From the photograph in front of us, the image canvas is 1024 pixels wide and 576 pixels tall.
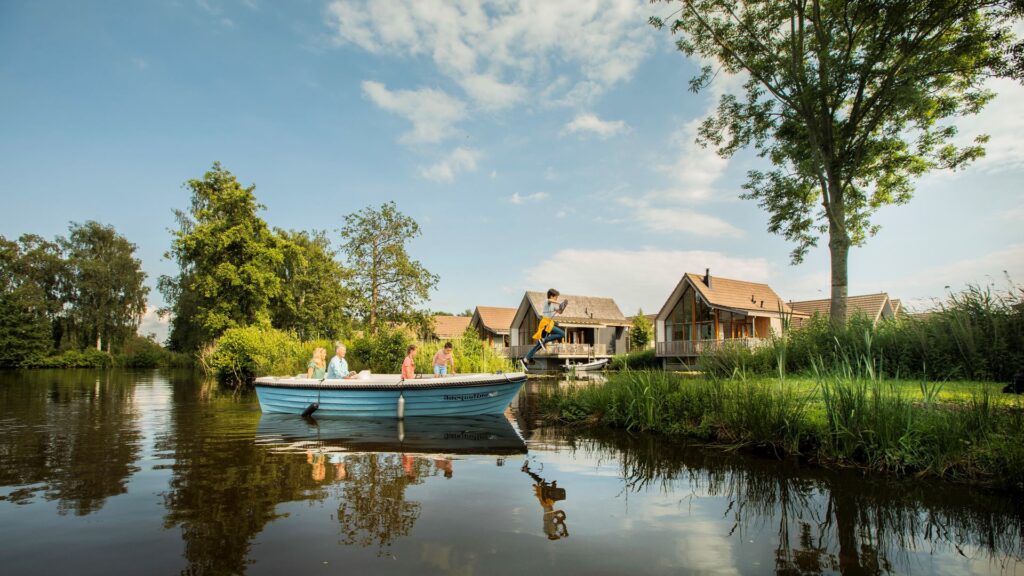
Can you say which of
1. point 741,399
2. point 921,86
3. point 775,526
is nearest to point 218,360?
point 741,399

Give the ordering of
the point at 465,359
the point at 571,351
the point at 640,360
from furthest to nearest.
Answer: the point at 571,351
the point at 640,360
the point at 465,359

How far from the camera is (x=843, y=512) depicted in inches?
202

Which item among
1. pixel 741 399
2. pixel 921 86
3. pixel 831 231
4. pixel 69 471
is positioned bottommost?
pixel 69 471

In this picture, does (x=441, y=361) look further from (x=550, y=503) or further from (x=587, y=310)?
(x=587, y=310)

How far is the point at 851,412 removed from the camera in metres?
6.88

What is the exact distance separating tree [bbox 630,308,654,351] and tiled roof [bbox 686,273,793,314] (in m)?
9.29

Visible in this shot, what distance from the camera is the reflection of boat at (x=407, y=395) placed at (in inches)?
457

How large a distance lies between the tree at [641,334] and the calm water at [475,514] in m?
34.9

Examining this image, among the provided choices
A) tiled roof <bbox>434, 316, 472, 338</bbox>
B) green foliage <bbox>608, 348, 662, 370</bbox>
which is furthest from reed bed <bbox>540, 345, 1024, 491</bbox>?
tiled roof <bbox>434, 316, 472, 338</bbox>

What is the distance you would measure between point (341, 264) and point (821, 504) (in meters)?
28.5

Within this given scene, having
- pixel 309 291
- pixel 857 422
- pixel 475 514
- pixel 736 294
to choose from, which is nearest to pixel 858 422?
pixel 857 422

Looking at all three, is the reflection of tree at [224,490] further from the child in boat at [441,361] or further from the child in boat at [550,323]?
the child in boat at [550,323]

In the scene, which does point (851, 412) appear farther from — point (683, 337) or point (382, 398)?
point (683, 337)

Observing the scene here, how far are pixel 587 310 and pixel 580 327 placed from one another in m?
1.76
